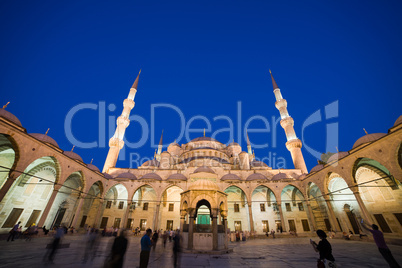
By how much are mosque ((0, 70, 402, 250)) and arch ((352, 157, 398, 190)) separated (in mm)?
63

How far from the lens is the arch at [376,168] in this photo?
13.2 m

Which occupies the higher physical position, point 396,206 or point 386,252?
point 396,206

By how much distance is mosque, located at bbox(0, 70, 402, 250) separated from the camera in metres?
10.2

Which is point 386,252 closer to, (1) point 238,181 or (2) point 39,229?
(1) point 238,181

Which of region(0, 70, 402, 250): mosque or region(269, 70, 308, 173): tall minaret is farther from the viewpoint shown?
region(269, 70, 308, 173): tall minaret

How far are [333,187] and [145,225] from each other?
21.7 m

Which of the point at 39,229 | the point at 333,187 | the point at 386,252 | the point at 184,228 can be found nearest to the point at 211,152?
the point at 333,187

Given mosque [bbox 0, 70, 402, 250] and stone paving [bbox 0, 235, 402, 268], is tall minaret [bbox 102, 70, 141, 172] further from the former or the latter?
stone paving [bbox 0, 235, 402, 268]

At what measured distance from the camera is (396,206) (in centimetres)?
1299

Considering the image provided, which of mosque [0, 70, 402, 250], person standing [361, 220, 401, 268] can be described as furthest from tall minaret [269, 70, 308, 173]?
person standing [361, 220, 401, 268]

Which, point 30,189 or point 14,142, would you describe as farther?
point 30,189

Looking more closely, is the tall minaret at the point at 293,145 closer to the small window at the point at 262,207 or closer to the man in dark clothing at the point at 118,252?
the small window at the point at 262,207

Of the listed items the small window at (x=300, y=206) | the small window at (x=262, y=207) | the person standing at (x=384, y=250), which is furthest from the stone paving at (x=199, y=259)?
the small window at (x=262, y=207)

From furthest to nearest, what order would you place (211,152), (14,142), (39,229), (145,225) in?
(211,152)
(145,225)
(39,229)
(14,142)
